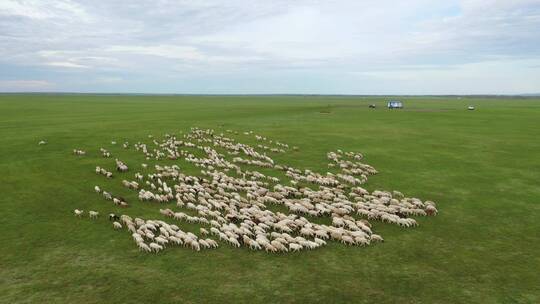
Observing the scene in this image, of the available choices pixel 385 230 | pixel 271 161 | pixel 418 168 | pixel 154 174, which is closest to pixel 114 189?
pixel 154 174

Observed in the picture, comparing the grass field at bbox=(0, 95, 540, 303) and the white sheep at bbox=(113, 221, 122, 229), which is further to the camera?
the white sheep at bbox=(113, 221, 122, 229)

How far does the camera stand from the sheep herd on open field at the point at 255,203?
15.1 meters

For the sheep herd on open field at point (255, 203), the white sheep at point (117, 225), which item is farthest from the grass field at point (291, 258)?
the sheep herd on open field at point (255, 203)

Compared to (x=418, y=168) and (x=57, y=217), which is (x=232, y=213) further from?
(x=418, y=168)

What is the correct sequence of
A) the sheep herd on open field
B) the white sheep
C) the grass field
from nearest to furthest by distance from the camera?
the grass field
the sheep herd on open field
the white sheep

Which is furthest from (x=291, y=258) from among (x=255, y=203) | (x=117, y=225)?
(x=117, y=225)

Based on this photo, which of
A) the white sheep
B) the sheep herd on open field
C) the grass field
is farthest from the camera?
the white sheep

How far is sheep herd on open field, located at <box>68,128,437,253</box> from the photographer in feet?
49.4

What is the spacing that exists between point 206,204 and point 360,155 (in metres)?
16.4

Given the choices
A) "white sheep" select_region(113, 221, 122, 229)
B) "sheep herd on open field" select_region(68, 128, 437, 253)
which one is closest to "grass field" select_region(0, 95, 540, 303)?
"white sheep" select_region(113, 221, 122, 229)

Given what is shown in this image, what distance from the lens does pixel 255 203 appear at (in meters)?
19.1

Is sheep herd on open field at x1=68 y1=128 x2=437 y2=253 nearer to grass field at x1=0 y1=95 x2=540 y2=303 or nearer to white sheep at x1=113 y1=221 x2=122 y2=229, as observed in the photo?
white sheep at x1=113 y1=221 x2=122 y2=229

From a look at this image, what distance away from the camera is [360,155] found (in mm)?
31547

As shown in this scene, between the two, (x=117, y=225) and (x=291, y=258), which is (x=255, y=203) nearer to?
(x=291, y=258)
